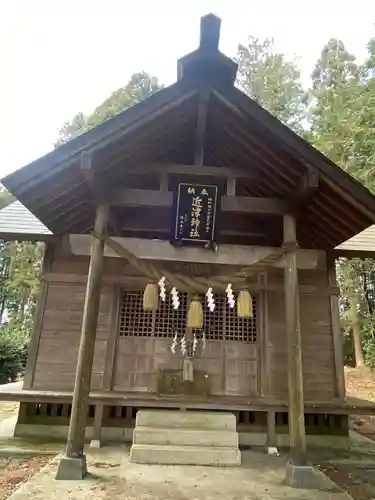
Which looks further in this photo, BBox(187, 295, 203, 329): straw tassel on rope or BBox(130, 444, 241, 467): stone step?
BBox(187, 295, 203, 329): straw tassel on rope

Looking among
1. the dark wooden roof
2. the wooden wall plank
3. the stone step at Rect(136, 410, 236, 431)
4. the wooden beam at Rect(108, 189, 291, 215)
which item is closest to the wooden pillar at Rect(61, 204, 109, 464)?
the wooden beam at Rect(108, 189, 291, 215)

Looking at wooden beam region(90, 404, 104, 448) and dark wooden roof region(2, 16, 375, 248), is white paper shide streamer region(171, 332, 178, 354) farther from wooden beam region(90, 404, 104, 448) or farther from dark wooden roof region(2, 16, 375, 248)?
dark wooden roof region(2, 16, 375, 248)

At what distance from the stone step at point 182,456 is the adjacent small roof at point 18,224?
4.74m

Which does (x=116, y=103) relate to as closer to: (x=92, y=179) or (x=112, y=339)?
(x=112, y=339)

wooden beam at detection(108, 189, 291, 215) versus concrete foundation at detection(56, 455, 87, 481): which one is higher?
wooden beam at detection(108, 189, 291, 215)

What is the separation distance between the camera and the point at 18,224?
8.62 metres

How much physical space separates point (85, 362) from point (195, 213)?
274cm

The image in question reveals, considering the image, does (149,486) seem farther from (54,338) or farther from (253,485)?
(54,338)

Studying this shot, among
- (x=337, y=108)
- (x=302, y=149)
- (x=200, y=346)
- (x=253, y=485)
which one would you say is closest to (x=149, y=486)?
(x=253, y=485)

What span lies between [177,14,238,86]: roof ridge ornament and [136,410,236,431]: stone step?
523cm

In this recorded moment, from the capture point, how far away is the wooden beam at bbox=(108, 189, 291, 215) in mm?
5941

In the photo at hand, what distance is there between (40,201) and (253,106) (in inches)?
141

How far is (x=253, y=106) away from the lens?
5.46m

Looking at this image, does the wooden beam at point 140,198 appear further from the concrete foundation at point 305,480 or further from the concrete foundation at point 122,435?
the concrete foundation at point 122,435
